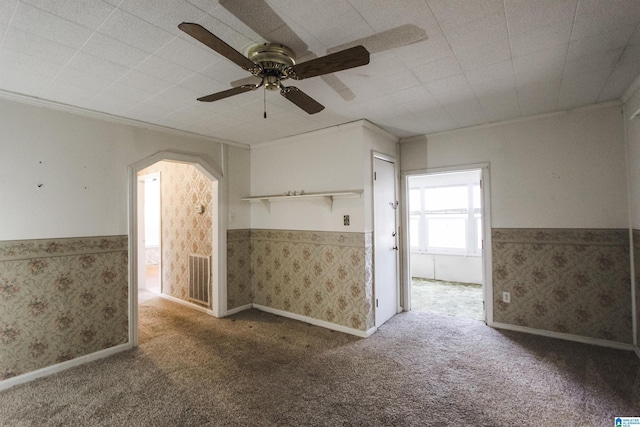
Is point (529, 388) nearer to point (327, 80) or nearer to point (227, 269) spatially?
point (327, 80)

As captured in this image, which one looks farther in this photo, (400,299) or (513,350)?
(400,299)

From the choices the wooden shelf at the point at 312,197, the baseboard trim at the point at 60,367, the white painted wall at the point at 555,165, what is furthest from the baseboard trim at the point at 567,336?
the baseboard trim at the point at 60,367

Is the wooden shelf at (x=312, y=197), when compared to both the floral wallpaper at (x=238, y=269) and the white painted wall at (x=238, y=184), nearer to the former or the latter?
the white painted wall at (x=238, y=184)

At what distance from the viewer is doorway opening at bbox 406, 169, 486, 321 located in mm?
5762

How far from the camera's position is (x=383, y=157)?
3.79 meters

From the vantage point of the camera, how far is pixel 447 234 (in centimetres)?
619

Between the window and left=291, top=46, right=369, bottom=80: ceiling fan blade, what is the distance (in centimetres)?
469

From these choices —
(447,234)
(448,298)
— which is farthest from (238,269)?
(447,234)

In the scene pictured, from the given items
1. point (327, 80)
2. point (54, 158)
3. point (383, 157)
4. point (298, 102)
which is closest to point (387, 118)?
point (383, 157)

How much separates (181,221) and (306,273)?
2284 millimetres

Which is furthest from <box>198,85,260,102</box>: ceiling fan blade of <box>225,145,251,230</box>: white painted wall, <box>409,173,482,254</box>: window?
<box>409,173,482,254</box>: window

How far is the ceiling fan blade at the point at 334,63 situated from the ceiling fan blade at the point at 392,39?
0.34 metres

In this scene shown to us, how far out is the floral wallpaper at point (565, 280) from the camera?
2961mm

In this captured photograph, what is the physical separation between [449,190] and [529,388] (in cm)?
438
